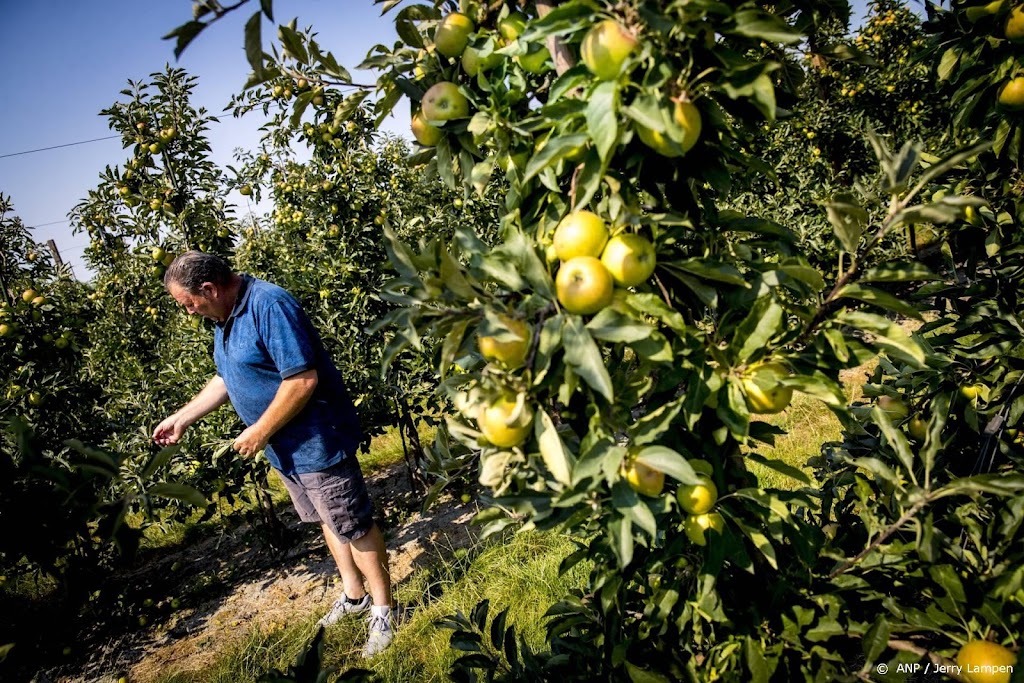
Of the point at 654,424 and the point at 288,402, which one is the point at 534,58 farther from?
the point at 288,402

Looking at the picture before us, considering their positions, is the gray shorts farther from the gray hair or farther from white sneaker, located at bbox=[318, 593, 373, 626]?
the gray hair

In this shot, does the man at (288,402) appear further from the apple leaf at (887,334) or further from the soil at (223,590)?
the apple leaf at (887,334)

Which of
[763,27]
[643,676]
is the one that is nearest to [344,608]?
[643,676]

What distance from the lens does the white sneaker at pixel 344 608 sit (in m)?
3.12

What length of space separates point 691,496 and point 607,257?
460 millimetres

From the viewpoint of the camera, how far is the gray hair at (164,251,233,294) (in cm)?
255

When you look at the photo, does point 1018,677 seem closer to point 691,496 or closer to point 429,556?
point 691,496

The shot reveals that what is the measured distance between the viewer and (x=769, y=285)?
932 mm

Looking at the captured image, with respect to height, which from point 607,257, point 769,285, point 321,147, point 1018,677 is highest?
point 321,147

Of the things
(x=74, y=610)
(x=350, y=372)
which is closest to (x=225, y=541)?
(x=350, y=372)

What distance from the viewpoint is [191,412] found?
2850 millimetres

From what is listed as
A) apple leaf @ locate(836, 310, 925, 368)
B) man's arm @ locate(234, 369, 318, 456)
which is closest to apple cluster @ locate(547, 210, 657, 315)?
apple leaf @ locate(836, 310, 925, 368)

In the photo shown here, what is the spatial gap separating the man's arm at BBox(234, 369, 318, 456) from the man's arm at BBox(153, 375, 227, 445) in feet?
1.50

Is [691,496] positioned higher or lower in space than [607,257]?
lower
